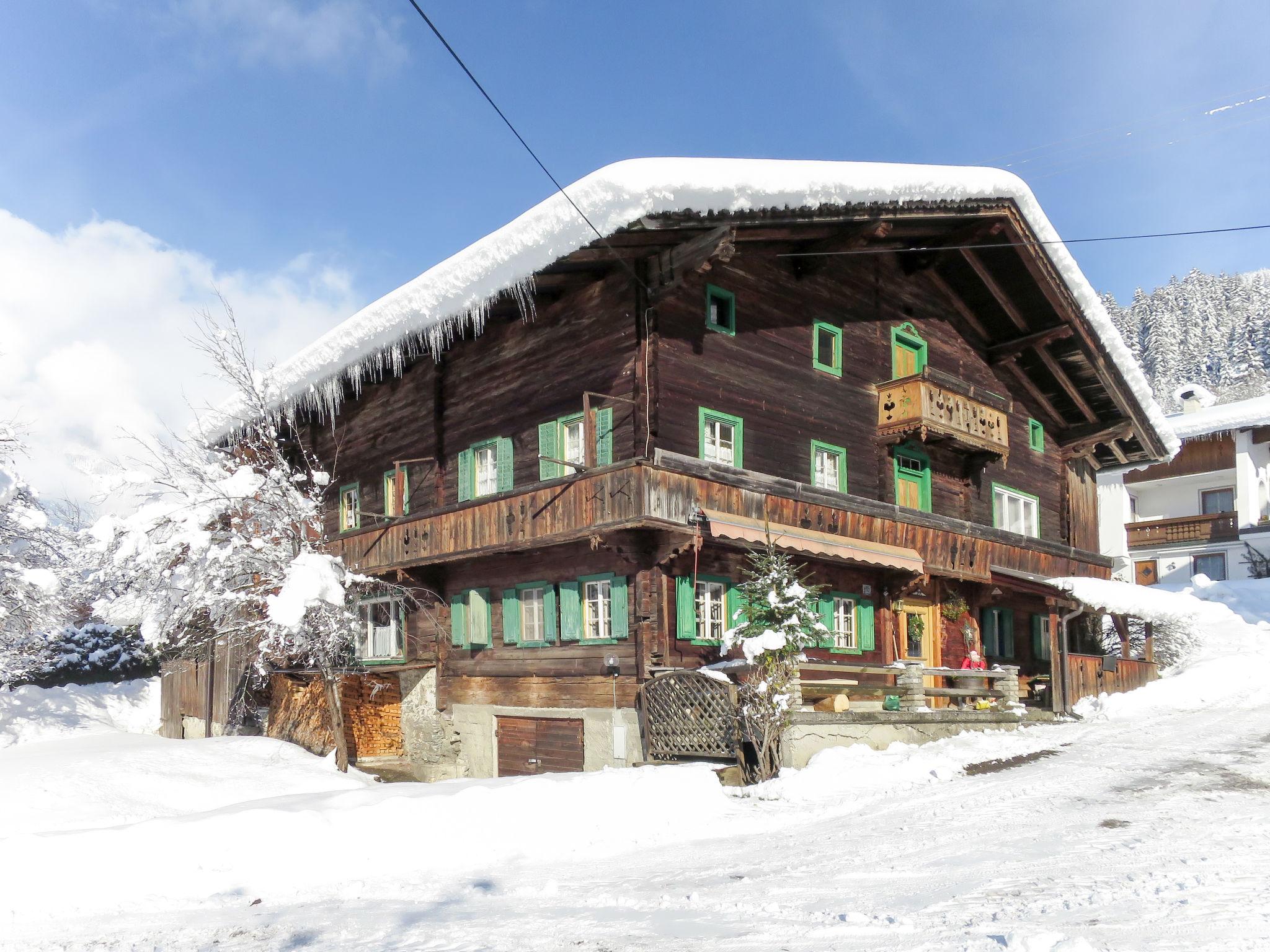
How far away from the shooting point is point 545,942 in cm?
668

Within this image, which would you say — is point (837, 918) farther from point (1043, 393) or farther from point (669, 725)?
point (1043, 393)

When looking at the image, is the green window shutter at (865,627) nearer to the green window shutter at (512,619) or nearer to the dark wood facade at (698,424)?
the dark wood facade at (698,424)

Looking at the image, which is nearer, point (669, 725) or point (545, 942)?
point (545, 942)

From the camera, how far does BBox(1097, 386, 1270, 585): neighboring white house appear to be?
40.3 metres

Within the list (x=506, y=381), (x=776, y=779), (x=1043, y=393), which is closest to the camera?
(x=776, y=779)

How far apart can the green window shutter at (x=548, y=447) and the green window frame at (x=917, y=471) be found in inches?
301

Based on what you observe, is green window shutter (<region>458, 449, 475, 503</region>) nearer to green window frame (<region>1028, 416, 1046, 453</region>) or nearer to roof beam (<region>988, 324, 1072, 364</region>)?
roof beam (<region>988, 324, 1072, 364</region>)

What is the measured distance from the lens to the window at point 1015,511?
25297mm

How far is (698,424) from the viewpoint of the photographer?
59.4 ft

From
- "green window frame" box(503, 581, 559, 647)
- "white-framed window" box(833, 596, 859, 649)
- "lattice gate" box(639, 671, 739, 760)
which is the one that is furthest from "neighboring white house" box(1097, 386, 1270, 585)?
"lattice gate" box(639, 671, 739, 760)

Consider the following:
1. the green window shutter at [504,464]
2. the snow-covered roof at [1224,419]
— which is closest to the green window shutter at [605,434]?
the green window shutter at [504,464]

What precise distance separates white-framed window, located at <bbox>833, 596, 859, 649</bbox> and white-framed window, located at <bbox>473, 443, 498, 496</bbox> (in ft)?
22.7

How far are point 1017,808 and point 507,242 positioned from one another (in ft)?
38.1

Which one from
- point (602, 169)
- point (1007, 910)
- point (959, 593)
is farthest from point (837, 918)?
point (959, 593)
